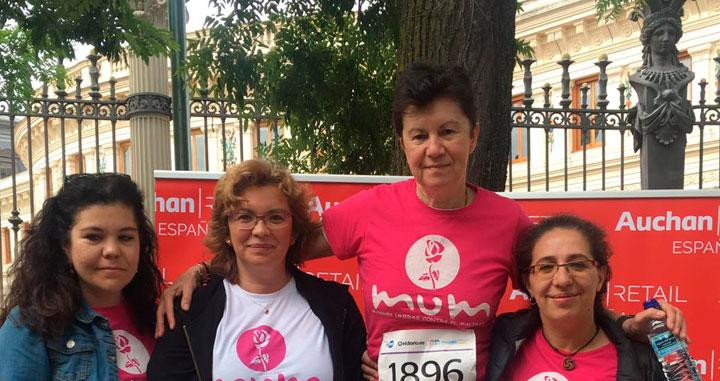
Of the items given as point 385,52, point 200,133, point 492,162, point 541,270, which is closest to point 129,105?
point 385,52

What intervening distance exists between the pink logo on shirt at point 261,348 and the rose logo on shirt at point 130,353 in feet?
1.32

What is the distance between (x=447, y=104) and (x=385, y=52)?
12.0ft

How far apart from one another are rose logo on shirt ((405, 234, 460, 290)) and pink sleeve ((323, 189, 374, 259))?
0.26 m

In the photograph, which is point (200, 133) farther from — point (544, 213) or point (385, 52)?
point (544, 213)

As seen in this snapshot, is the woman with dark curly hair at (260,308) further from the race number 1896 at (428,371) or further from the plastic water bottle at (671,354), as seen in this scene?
the plastic water bottle at (671,354)

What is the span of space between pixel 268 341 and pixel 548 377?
38.8 inches

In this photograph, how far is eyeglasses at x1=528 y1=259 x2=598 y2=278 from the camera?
253 cm

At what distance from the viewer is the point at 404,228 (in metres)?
2.73

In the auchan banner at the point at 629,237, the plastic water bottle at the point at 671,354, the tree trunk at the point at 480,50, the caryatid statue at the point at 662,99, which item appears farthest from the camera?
the caryatid statue at the point at 662,99

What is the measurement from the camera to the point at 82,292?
2.67m

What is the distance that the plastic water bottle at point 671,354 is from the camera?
2367 millimetres

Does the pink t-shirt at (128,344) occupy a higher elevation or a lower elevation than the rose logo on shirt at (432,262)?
lower

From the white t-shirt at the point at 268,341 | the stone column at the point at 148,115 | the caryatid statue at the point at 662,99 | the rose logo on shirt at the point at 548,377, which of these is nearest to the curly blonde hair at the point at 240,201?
the white t-shirt at the point at 268,341

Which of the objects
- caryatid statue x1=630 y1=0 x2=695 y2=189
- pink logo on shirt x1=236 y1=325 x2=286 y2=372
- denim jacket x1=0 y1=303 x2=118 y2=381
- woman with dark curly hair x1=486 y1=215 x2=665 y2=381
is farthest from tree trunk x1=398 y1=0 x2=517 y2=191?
caryatid statue x1=630 y1=0 x2=695 y2=189
